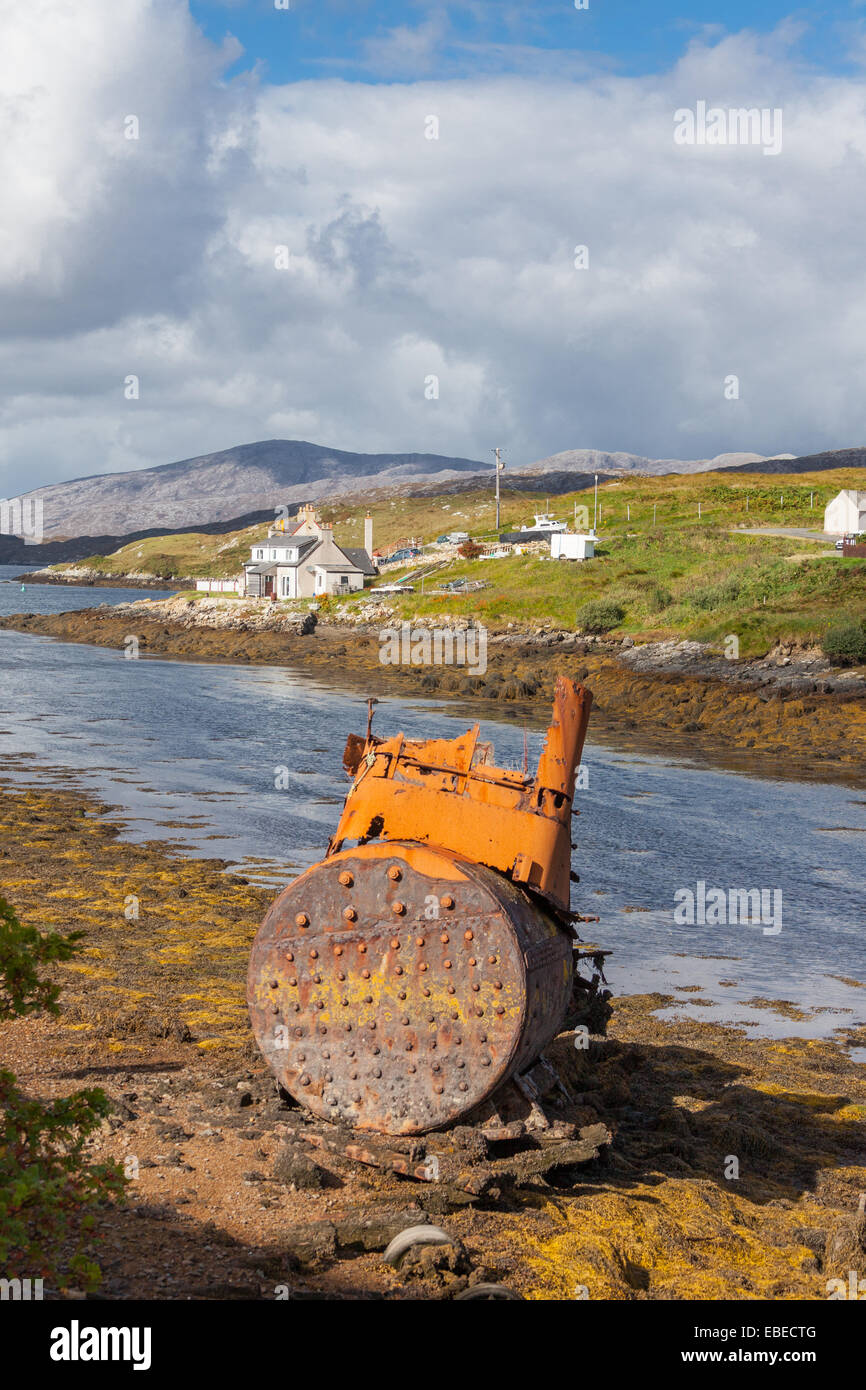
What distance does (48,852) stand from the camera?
22812mm

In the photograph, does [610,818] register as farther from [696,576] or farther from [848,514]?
[848,514]

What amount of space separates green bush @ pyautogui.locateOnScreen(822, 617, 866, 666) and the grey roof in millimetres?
61446

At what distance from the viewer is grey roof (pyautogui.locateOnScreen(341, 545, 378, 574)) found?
113 metres

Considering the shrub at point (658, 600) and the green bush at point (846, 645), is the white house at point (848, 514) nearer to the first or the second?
the shrub at point (658, 600)

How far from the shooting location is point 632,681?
58906 mm

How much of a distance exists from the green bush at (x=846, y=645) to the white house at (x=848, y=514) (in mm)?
43609

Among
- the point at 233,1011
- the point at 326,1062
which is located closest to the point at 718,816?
the point at 233,1011

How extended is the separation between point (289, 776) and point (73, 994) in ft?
72.5

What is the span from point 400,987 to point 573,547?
87.6m

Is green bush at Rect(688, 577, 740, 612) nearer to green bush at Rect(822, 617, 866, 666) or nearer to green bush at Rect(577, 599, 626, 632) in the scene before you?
green bush at Rect(577, 599, 626, 632)

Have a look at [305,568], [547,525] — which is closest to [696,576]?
[547,525]

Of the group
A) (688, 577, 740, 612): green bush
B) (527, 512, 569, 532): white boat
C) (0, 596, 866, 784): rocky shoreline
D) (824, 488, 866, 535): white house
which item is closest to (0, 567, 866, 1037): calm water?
(0, 596, 866, 784): rocky shoreline
